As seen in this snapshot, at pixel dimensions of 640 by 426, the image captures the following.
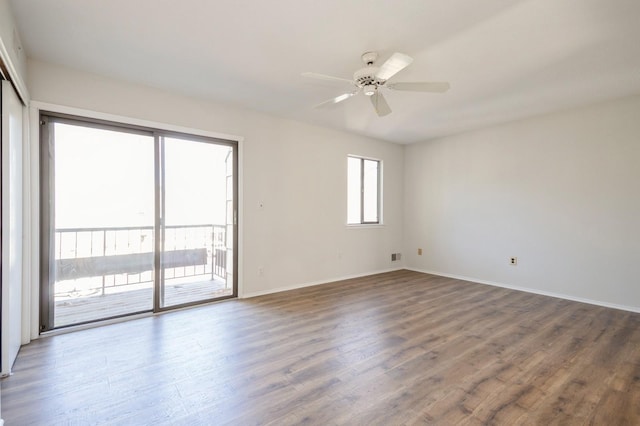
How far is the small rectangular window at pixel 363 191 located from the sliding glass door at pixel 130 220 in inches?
Result: 90.1

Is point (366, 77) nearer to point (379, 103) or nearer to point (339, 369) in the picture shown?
point (379, 103)

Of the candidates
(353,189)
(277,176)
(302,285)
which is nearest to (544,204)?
(353,189)

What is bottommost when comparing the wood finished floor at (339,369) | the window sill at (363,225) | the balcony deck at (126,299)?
the wood finished floor at (339,369)

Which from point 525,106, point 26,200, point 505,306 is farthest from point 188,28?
point 505,306

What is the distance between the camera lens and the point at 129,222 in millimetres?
3293

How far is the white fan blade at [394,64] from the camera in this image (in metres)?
2.11

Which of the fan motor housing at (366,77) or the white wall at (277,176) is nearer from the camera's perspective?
the fan motor housing at (366,77)

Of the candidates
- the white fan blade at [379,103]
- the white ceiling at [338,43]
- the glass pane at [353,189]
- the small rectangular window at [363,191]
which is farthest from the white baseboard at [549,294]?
the white fan blade at [379,103]

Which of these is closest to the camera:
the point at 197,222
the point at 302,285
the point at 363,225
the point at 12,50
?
the point at 12,50

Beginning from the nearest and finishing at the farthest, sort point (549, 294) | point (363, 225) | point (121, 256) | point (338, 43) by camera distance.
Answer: point (338, 43) < point (121, 256) < point (549, 294) < point (363, 225)

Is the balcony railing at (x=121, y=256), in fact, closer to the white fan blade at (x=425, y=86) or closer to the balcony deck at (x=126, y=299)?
the balcony deck at (x=126, y=299)

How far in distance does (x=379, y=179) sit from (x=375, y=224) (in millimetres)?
918

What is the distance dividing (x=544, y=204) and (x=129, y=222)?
18.1 feet

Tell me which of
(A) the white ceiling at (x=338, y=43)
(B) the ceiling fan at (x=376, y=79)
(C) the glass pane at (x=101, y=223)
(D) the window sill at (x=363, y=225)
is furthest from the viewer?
(D) the window sill at (x=363, y=225)
